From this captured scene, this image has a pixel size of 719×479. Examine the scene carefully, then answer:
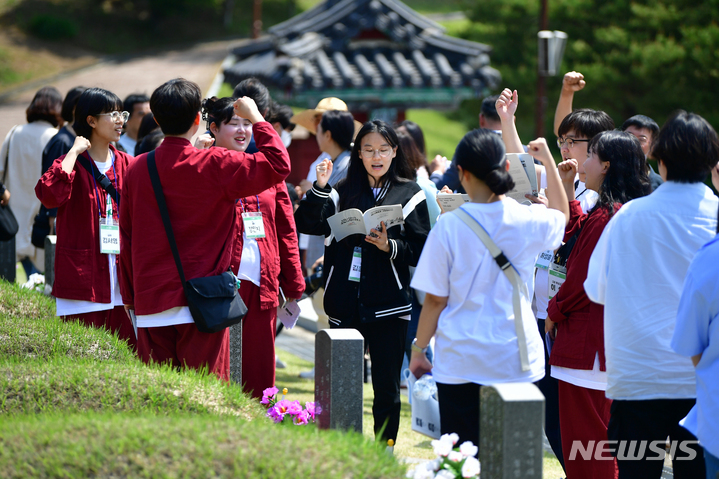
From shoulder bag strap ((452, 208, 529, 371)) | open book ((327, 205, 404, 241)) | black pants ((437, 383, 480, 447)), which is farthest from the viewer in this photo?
open book ((327, 205, 404, 241))

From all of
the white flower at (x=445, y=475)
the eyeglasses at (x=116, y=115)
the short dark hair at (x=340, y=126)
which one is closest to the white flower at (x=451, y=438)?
the white flower at (x=445, y=475)

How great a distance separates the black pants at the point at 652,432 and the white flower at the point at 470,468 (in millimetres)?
678

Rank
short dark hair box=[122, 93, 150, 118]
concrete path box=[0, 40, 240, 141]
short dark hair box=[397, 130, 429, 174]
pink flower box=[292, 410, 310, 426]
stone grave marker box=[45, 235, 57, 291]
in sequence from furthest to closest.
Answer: concrete path box=[0, 40, 240, 141], short dark hair box=[122, 93, 150, 118], stone grave marker box=[45, 235, 57, 291], short dark hair box=[397, 130, 429, 174], pink flower box=[292, 410, 310, 426]

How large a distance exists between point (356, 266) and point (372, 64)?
8948 mm

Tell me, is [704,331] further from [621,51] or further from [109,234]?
[621,51]

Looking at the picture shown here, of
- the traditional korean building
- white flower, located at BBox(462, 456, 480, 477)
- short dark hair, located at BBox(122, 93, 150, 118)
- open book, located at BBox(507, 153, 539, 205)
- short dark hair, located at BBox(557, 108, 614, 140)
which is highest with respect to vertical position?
the traditional korean building

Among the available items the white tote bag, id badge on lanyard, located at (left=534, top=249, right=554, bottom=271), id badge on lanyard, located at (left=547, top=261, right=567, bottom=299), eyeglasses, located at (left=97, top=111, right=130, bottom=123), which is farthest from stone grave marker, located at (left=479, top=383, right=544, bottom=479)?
eyeglasses, located at (left=97, top=111, right=130, bottom=123)

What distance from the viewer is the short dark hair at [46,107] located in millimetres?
6797

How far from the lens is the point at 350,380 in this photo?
3389 mm

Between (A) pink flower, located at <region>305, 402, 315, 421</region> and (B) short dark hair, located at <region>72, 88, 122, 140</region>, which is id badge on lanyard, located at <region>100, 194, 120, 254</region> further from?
(A) pink flower, located at <region>305, 402, 315, 421</region>

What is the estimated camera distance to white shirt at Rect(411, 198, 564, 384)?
2.94 metres

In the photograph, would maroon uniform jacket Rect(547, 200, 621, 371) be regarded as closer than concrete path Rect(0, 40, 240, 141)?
Yes

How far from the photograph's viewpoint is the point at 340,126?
18.2 feet

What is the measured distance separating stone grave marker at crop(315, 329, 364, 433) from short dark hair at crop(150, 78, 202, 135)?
3.99 feet
